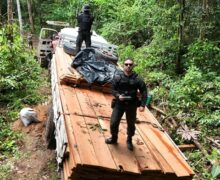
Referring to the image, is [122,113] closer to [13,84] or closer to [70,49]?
[70,49]

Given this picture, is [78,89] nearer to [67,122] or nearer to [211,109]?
[67,122]

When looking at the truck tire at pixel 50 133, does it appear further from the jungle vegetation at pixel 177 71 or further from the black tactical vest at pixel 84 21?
the black tactical vest at pixel 84 21

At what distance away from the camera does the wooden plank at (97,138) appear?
220 inches

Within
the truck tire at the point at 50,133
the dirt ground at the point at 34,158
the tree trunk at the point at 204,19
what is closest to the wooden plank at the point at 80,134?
the truck tire at the point at 50,133

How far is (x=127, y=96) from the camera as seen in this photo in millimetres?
6070

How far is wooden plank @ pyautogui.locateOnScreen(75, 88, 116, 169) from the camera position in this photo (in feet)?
18.3

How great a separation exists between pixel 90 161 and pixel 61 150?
690 millimetres

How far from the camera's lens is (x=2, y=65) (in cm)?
1329

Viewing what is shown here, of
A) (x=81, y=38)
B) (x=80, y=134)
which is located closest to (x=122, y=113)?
(x=80, y=134)

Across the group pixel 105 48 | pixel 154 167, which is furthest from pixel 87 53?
pixel 154 167

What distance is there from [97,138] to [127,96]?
98cm

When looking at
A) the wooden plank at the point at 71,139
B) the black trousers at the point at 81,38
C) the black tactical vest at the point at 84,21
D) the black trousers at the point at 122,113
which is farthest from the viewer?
the black trousers at the point at 81,38

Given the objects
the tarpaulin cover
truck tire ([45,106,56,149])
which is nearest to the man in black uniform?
the tarpaulin cover

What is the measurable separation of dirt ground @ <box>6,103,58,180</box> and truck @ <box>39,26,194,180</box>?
2.17m
